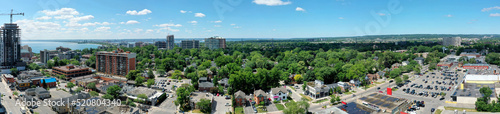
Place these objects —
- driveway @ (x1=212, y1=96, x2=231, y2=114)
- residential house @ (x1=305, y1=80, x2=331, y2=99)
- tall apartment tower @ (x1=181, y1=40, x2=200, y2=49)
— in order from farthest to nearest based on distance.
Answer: tall apartment tower @ (x1=181, y1=40, x2=200, y2=49) < residential house @ (x1=305, y1=80, x2=331, y2=99) < driveway @ (x1=212, y1=96, x2=231, y2=114)

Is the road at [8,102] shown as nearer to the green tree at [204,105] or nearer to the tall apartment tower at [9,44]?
the tall apartment tower at [9,44]

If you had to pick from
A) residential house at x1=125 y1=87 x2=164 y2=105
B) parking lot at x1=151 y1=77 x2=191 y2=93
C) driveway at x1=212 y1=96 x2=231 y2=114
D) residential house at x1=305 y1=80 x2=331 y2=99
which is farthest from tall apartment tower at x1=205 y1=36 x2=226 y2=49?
residential house at x1=305 y1=80 x2=331 y2=99

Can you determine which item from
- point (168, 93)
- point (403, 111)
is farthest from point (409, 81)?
point (168, 93)

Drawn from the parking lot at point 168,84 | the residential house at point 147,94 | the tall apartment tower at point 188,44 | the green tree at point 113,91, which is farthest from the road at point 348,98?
the tall apartment tower at point 188,44

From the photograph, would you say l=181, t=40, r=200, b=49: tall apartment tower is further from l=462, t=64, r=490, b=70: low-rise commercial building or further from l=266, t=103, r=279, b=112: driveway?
l=462, t=64, r=490, b=70: low-rise commercial building

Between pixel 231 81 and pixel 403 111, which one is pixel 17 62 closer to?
pixel 231 81

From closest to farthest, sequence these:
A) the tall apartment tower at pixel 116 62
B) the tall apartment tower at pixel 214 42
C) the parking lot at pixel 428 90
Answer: the parking lot at pixel 428 90, the tall apartment tower at pixel 116 62, the tall apartment tower at pixel 214 42
